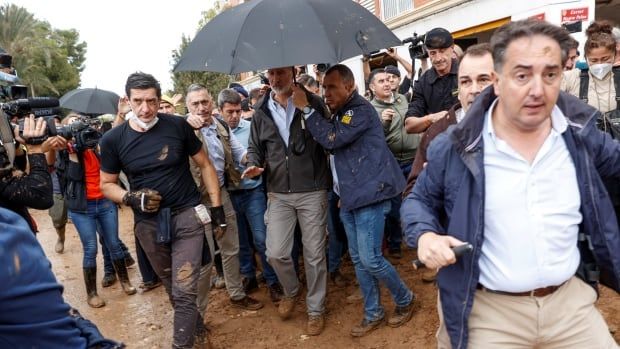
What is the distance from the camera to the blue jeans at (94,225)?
4891 mm

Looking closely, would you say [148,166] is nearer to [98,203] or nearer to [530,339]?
[98,203]

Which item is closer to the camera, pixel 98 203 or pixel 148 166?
pixel 148 166

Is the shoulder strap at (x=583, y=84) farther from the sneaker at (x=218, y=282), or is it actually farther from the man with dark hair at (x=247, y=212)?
the sneaker at (x=218, y=282)

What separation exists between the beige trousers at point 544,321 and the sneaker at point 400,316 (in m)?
1.78

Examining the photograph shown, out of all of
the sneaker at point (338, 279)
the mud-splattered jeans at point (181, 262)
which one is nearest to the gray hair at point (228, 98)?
the mud-splattered jeans at point (181, 262)

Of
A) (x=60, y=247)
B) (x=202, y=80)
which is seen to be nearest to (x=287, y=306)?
(x=60, y=247)

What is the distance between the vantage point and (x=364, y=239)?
3469mm

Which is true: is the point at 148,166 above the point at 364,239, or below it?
above

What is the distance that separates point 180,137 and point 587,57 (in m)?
3.20

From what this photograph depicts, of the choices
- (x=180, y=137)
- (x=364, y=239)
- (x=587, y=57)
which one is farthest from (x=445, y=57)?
(x=180, y=137)

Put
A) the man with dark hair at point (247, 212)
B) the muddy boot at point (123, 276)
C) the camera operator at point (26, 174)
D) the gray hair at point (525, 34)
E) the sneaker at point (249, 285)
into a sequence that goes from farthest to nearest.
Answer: the muddy boot at point (123, 276), the sneaker at point (249, 285), the man with dark hair at point (247, 212), the camera operator at point (26, 174), the gray hair at point (525, 34)

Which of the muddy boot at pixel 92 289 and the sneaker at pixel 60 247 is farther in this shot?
the sneaker at pixel 60 247

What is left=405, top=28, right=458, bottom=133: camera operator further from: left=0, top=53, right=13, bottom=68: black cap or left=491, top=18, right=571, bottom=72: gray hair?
left=0, top=53, right=13, bottom=68: black cap

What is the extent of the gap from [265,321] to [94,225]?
226 centimetres
